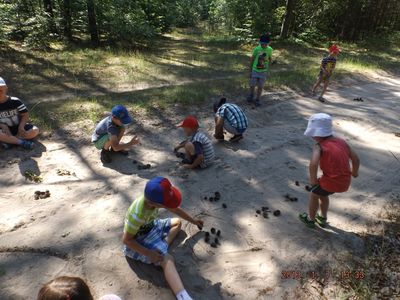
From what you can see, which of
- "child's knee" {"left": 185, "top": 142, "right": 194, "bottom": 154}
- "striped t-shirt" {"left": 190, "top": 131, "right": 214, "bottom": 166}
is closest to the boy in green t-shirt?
"striped t-shirt" {"left": 190, "top": 131, "right": 214, "bottom": 166}

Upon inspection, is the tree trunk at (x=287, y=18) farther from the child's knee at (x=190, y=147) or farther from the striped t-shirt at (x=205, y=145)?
the child's knee at (x=190, y=147)

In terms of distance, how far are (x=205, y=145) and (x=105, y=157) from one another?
1983 mm

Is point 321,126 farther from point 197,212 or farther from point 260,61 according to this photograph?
point 260,61

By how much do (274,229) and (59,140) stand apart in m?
4.91

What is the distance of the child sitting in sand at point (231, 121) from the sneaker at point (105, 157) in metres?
2.32

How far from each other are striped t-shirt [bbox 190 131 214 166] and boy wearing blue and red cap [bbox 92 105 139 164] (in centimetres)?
120

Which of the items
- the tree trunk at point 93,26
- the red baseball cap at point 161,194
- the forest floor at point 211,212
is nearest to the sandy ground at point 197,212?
the forest floor at point 211,212

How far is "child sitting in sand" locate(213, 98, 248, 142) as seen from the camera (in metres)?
7.11

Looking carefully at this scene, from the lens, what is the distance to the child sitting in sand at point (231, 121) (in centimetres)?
711

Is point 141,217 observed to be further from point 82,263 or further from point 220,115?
point 220,115

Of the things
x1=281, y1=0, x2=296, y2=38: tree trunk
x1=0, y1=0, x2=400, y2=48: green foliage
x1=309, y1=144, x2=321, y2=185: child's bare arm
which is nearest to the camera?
x1=309, y1=144, x2=321, y2=185: child's bare arm

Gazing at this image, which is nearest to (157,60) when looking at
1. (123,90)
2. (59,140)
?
(123,90)

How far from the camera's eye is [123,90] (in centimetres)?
1072

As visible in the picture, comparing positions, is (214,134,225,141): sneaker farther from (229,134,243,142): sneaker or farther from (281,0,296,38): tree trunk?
(281,0,296,38): tree trunk
